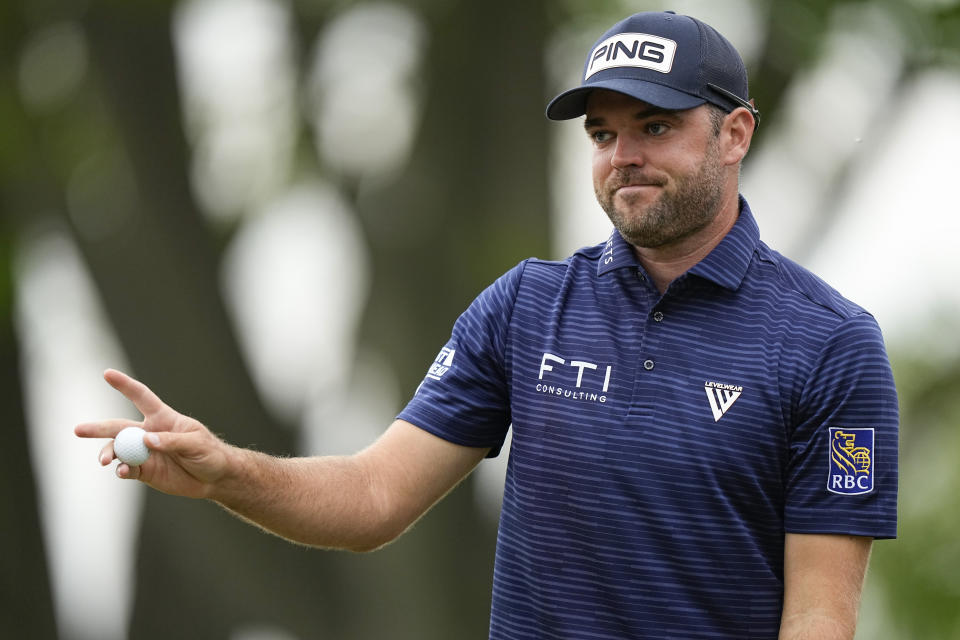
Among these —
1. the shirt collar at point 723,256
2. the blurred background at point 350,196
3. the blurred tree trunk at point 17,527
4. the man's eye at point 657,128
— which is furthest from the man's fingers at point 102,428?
the blurred tree trunk at point 17,527

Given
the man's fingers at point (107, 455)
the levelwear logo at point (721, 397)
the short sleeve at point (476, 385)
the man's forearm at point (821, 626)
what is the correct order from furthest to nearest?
1. the short sleeve at point (476, 385)
2. the levelwear logo at point (721, 397)
3. the man's forearm at point (821, 626)
4. the man's fingers at point (107, 455)

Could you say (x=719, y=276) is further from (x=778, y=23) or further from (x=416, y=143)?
(x=416, y=143)

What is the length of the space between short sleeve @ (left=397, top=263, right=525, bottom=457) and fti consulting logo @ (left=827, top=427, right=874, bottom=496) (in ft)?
2.82

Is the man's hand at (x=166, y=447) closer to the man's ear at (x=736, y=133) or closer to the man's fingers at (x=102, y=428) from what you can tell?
the man's fingers at (x=102, y=428)

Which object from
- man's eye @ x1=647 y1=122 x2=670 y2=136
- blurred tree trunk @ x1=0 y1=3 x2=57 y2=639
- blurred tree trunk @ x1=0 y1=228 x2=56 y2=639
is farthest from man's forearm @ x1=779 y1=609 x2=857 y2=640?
blurred tree trunk @ x1=0 y1=228 x2=56 y2=639

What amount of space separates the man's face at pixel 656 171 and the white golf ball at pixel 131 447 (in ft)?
4.03

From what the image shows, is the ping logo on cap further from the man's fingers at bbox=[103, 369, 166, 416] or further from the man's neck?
the man's fingers at bbox=[103, 369, 166, 416]

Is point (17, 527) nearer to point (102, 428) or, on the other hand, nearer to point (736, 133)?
point (102, 428)

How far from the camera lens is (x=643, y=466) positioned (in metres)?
3.32

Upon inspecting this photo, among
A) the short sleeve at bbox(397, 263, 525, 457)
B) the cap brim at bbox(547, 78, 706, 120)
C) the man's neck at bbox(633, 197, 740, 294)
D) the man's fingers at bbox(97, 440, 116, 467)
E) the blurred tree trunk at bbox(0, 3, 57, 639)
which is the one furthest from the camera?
the blurred tree trunk at bbox(0, 3, 57, 639)

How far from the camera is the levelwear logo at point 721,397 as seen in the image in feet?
10.8

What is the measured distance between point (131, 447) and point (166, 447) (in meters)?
0.07

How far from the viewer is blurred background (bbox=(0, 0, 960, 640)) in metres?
8.55

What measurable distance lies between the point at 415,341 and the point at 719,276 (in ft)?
19.5
